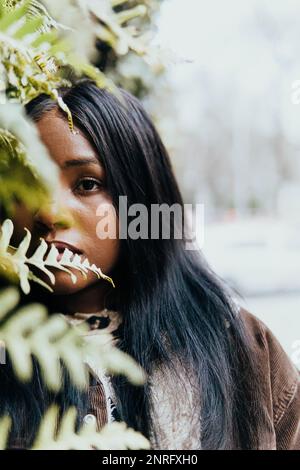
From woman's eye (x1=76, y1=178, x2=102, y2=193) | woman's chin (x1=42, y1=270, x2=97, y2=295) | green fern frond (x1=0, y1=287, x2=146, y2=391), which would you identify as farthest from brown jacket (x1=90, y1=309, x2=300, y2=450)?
green fern frond (x1=0, y1=287, x2=146, y2=391)

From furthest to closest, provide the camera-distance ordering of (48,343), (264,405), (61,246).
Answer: (264,405)
(61,246)
(48,343)

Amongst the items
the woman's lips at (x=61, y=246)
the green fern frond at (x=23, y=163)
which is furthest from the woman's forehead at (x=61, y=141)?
the green fern frond at (x=23, y=163)

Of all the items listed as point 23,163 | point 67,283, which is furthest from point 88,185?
point 23,163

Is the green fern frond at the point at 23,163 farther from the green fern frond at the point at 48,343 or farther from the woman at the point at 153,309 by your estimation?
the woman at the point at 153,309

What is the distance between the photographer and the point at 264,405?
38.8 inches

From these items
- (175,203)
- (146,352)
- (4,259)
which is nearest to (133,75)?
(175,203)

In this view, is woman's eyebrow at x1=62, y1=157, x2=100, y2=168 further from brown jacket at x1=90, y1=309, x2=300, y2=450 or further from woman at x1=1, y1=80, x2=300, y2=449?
brown jacket at x1=90, y1=309, x2=300, y2=450

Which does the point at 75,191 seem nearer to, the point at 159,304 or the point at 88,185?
the point at 88,185

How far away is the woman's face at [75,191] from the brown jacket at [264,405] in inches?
7.2

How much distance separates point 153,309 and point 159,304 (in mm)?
16

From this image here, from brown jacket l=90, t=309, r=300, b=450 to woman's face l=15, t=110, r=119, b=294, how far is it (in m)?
0.18

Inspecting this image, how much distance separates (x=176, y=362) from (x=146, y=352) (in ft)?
0.16
